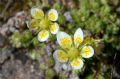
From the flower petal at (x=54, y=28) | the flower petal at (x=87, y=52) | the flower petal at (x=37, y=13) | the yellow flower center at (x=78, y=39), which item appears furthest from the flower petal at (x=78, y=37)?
the flower petal at (x=37, y=13)

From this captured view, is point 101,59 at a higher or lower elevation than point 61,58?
lower

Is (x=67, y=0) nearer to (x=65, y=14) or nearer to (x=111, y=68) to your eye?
(x=65, y=14)

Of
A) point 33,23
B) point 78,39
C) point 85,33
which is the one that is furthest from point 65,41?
point 85,33

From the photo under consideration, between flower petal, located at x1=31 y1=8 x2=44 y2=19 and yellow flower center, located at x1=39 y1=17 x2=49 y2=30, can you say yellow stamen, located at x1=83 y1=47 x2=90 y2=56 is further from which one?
flower petal, located at x1=31 y1=8 x2=44 y2=19

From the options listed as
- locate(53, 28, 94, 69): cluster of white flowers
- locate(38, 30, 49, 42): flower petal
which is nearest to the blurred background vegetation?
locate(38, 30, 49, 42): flower petal

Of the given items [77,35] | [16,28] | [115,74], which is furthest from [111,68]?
[16,28]

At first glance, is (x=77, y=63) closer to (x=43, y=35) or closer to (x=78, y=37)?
(x=78, y=37)

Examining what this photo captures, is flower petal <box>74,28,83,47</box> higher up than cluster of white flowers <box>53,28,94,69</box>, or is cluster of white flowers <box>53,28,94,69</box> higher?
flower petal <box>74,28,83,47</box>
